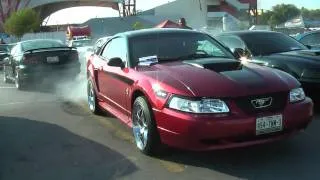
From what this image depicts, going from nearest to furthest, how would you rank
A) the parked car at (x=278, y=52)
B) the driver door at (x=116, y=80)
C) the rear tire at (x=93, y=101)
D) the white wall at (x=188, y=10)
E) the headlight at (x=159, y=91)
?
the headlight at (x=159, y=91) < the driver door at (x=116, y=80) < the parked car at (x=278, y=52) < the rear tire at (x=93, y=101) < the white wall at (x=188, y=10)

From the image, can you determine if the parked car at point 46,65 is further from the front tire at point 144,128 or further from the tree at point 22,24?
the tree at point 22,24

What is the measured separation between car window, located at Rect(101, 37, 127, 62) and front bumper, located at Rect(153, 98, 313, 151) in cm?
174

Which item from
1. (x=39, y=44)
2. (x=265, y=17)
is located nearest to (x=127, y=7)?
(x=265, y=17)

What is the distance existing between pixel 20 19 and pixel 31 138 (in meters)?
57.0

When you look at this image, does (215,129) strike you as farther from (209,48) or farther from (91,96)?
(91,96)

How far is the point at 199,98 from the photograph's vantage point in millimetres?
5531

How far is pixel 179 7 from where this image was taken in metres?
85.1

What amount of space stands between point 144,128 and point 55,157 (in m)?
1.19

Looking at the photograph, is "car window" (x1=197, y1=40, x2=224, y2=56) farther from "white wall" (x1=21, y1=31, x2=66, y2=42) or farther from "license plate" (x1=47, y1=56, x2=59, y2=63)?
"white wall" (x1=21, y1=31, x2=66, y2=42)

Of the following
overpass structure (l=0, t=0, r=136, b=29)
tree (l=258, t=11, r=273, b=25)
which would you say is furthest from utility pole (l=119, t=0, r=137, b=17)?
tree (l=258, t=11, r=273, b=25)

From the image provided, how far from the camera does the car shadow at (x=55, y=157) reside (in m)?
5.83

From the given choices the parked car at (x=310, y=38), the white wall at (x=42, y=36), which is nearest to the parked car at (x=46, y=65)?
the parked car at (x=310, y=38)

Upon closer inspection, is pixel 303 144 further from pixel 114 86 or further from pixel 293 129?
pixel 114 86

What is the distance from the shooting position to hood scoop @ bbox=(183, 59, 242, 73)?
6232 millimetres
